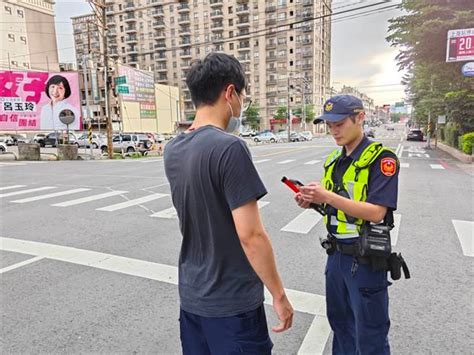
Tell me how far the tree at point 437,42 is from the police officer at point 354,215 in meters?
18.5

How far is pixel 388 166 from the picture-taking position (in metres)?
2.00

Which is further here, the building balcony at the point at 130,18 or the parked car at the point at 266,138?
the building balcony at the point at 130,18

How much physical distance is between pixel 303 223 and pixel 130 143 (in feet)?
82.0

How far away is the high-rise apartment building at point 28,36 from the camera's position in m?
53.1

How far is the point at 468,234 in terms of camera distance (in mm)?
5789

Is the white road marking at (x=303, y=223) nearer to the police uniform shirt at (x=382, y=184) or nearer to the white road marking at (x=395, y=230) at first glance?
the white road marking at (x=395, y=230)

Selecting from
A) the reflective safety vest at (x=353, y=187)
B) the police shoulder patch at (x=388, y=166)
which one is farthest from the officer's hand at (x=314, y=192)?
the police shoulder patch at (x=388, y=166)

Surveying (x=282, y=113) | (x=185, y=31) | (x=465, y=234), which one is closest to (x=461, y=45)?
(x=465, y=234)

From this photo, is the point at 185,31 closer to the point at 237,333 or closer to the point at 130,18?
the point at 130,18

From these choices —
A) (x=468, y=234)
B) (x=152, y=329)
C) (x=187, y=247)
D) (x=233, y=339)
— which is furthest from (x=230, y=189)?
(x=468, y=234)

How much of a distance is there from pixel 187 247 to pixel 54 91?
81.6ft

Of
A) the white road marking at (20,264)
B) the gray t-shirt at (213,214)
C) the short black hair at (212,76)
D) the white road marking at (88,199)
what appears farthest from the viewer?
the white road marking at (88,199)

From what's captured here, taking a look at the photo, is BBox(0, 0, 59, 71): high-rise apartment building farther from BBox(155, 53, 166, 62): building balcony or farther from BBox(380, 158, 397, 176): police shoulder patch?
BBox(380, 158, 397, 176): police shoulder patch

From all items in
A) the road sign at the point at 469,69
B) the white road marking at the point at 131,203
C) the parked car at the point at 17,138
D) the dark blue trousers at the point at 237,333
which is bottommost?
the white road marking at the point at 131,203
